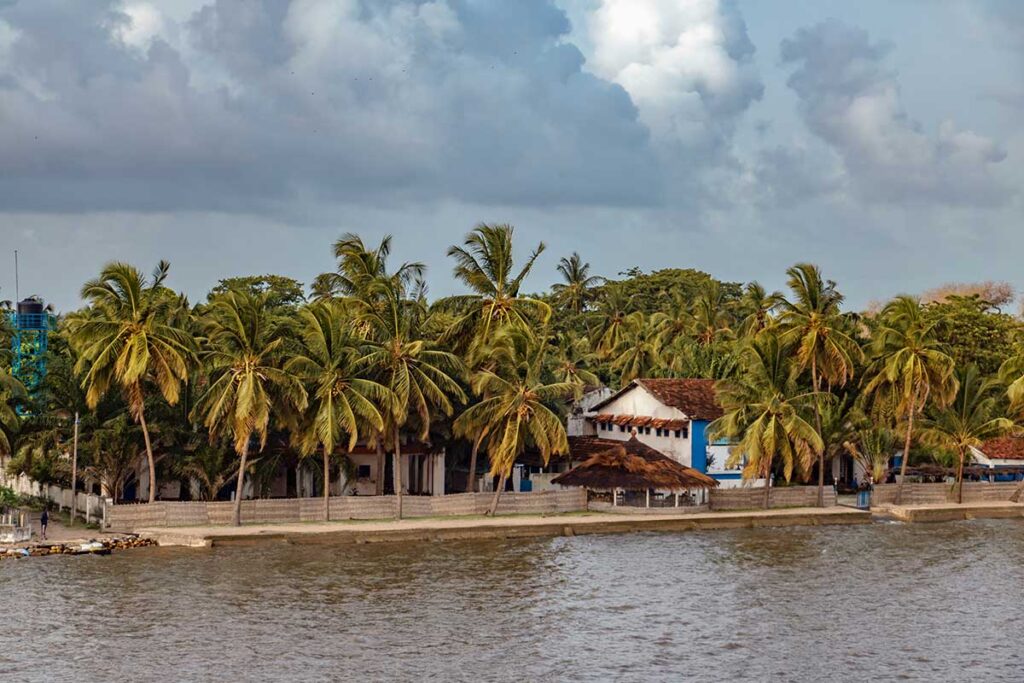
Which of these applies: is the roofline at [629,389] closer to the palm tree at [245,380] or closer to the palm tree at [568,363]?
the palm tree at [568,363]

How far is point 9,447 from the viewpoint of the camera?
53188 millimetres

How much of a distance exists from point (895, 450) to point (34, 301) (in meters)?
48.4

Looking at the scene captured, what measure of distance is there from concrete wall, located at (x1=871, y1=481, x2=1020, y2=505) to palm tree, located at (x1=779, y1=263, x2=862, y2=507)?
3.42 metres

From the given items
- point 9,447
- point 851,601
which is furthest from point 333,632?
point 9,447

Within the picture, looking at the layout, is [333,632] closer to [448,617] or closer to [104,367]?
[448,617]

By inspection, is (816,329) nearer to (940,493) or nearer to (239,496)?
(940,493)

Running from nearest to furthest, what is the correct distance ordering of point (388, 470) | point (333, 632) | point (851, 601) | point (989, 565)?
point (333, 632), point (851, 601), point (989, 565), point (388, 470)

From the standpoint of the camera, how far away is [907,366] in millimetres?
64500

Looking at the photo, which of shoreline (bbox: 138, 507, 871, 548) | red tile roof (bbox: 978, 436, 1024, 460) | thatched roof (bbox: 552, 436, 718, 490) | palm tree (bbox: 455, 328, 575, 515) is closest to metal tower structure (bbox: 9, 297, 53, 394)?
shoreline (bbox: 138, 507, 871, 548)

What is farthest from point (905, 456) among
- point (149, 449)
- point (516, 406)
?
point (149, 449)

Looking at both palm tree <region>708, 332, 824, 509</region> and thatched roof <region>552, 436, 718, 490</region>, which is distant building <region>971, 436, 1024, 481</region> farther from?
thatched roof <region>552, 436, 718, 490</region>

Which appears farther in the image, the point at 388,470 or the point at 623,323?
the point at 623,323

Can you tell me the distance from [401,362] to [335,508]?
672 centimetres

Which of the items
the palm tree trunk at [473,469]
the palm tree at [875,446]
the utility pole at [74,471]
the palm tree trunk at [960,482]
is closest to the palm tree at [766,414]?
the palm tree at [875,446]
